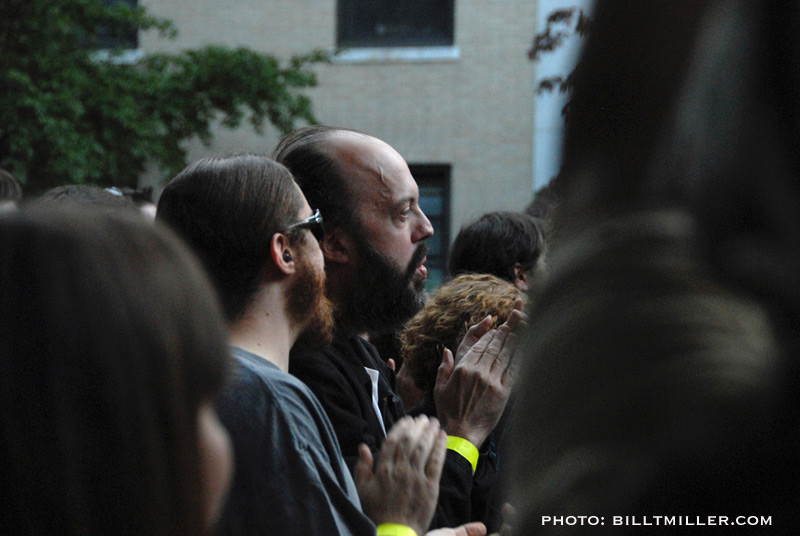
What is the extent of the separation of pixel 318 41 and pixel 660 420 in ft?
36.2

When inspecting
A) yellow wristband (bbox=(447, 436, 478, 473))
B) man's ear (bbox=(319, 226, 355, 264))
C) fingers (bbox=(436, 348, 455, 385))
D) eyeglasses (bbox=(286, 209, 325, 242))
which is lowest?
yellow wristband (bbox=(447, 436, 478, 473))

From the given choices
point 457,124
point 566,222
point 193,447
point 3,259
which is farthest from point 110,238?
point 457,124

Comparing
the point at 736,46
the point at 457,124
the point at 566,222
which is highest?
the point at 736,46

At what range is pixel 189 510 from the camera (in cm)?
103

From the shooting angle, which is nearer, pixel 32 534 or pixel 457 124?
pixel 32 534

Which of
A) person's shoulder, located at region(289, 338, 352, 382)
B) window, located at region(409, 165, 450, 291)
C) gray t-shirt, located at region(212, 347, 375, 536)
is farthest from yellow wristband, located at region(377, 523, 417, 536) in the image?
window, located at region(409, 165, 450, 291)

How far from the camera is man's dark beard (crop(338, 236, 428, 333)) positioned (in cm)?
252

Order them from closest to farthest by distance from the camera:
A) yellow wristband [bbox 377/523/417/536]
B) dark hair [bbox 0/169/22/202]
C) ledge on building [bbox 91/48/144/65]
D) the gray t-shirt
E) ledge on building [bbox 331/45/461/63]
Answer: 1. the gray t-shirt
2. yellow wristband [bbox 377/523/417/536]
3. dark hair [bbox 0/169/22/202]
4. ledge on building [bbox 91/48/144/65]
5. ledge on building [bbox 331/45/461/63]

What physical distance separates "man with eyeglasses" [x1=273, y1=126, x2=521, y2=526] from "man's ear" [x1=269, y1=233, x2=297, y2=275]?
0.33m

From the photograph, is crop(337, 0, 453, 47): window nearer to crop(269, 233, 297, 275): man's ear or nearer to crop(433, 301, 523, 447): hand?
crop(433, 301, 523, 447): hand

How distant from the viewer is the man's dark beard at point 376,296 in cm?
252

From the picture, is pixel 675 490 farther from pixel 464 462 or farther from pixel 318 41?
pixel 318 41

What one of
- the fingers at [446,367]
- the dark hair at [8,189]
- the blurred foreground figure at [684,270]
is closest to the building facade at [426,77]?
the dark hair at [8,189]

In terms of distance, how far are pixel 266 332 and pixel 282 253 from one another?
0.18m
